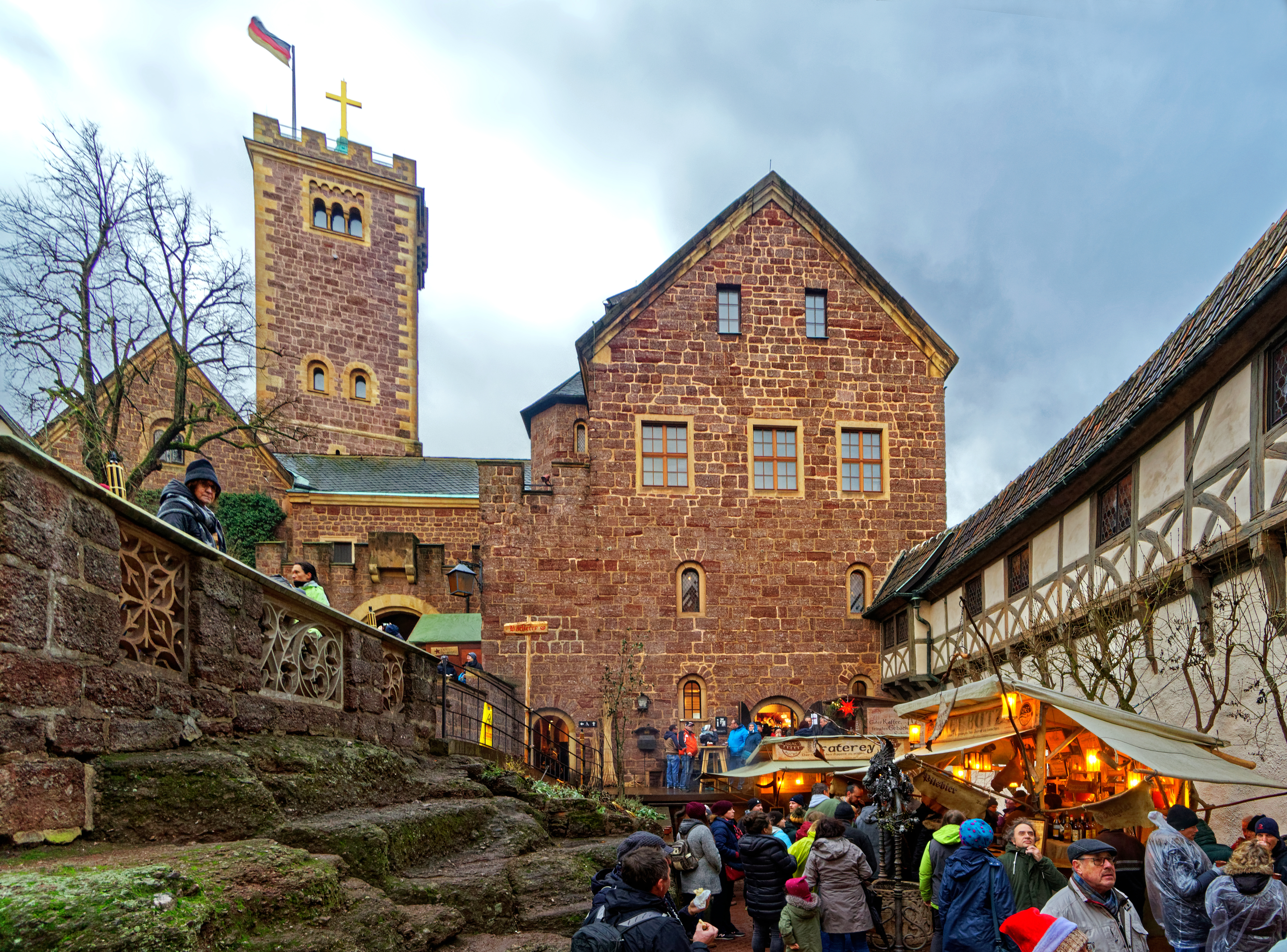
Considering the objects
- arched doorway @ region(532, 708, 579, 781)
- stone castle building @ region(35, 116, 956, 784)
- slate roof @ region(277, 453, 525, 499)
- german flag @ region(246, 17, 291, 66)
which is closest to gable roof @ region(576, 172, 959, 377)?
stone castle building @ region(35, 116, 956, 784)

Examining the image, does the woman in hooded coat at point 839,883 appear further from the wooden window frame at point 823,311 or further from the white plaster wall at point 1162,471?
the wooden window frame at point 823,311

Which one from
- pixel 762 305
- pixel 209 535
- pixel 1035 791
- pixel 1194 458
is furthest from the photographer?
pixel 762 305

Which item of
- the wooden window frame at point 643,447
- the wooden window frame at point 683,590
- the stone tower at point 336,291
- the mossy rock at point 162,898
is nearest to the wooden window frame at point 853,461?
the wooden window frame at point 643,447

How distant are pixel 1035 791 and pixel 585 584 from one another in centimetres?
1402

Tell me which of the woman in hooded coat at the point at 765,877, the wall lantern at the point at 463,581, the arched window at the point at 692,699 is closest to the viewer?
the woman in hooded coat at the point at 765,877

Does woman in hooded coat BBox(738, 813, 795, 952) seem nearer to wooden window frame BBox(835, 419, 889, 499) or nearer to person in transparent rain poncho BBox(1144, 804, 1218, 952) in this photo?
person in transparent rain poncho BBox(1144, 804, 1218, 952)

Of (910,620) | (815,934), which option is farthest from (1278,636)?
(910,620)

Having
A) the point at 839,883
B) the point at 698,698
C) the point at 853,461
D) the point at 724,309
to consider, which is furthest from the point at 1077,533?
the point at 724,309

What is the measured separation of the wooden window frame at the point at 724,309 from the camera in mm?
22375

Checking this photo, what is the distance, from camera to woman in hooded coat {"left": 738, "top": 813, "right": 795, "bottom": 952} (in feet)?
25.1

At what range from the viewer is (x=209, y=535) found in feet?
20.3

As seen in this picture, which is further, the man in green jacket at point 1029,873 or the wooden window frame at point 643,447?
the wooden window frame at point 643,447

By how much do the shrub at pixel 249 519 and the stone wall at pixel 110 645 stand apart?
25.3 metres

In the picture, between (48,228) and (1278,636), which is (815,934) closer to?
(1278,636)
